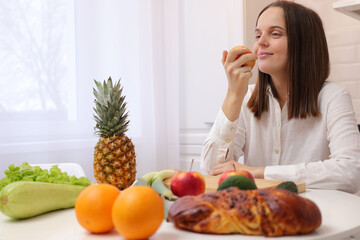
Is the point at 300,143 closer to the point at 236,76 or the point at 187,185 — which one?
the point at 236,76

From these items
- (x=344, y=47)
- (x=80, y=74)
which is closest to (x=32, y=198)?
(x=80, y=74)

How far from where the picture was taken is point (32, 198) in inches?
36.9

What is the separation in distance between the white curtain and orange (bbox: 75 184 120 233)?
4.87ft

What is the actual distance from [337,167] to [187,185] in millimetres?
733

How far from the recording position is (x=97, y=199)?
77 centimetres

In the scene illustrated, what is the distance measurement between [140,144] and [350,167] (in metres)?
1.60

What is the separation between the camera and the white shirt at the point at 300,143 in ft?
4.88

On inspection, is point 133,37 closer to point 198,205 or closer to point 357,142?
point 357,142

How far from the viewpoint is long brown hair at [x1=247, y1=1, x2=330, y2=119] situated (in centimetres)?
180

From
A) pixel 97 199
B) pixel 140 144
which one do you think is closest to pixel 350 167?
pixel 97 199

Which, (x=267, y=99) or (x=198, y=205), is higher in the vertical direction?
(x=267, y=99)

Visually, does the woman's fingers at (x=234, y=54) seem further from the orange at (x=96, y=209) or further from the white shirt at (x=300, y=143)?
the orange at (x=96, y=209)

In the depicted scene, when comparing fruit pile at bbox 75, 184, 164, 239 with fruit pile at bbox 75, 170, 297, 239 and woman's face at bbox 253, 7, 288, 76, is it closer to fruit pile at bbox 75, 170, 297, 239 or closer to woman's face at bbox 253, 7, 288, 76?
fruit pile at bbox 75, 170, 297, 239

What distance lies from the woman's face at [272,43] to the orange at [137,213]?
4.03ft
